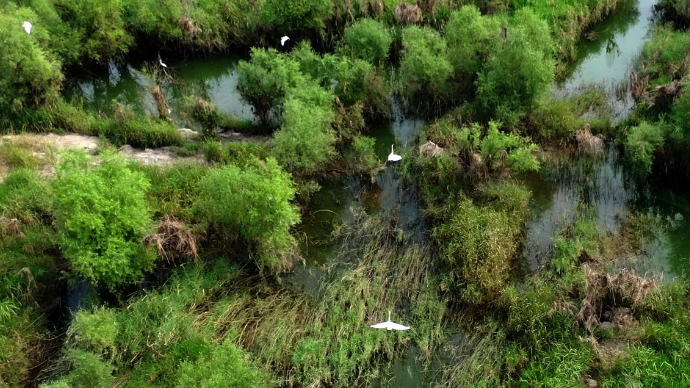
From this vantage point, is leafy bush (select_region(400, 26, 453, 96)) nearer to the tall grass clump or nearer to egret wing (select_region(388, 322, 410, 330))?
the tall grass clump

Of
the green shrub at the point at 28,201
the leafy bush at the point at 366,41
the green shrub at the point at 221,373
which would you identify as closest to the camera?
the green shrub at the point at 221,373

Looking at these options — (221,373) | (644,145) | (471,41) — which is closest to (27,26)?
(221,373)

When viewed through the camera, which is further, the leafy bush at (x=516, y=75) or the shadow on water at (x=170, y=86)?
the shadow on water at (x=170, y=86)

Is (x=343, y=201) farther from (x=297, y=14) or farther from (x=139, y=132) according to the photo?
(x=297, y=14)

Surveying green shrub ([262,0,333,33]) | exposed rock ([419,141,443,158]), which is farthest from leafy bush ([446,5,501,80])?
green shrub ([262,0,333,33])

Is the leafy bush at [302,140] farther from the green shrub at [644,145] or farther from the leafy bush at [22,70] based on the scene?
the leafy bush at [22,70]

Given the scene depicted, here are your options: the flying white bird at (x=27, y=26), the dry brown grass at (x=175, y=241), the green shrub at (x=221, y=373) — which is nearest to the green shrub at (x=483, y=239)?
the green shrub at (x=221, y=373)

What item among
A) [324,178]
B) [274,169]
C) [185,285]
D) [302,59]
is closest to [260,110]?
[302,59]
